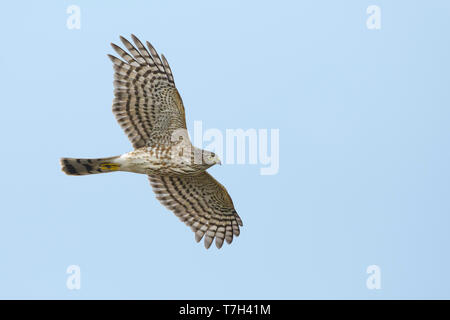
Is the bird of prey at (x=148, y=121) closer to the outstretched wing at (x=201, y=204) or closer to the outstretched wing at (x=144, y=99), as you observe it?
the outstretched wing at (x=144, y=99)

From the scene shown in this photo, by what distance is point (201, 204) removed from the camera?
14.4 m

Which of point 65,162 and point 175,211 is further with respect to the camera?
point 175,211

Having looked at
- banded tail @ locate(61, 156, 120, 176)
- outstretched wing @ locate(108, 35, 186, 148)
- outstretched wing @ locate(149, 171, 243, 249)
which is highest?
outstretched wing @ locate(108, 35, 186, 148)

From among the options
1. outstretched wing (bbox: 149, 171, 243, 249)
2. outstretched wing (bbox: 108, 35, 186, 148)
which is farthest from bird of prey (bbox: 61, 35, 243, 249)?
outstretched wing (bbox: 149, 171, 243, 249)

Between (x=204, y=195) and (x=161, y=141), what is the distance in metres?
1.54

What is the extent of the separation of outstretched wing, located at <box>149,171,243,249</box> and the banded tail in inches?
39.9

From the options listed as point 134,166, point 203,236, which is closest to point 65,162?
point 134,166

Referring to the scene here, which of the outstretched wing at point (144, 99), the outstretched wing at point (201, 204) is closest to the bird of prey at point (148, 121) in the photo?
the outstretched wing at point (144, 99)

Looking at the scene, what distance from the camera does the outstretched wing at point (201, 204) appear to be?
552 inches

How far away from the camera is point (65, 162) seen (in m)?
13.2

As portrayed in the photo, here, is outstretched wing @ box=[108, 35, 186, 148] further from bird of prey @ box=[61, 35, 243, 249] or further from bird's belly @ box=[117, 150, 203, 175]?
bird's belly @ box=[117, 150, 203, 175]

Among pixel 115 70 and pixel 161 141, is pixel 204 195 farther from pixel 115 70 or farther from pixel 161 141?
pixel 115 70

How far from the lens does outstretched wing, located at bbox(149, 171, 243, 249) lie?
46.0 feet

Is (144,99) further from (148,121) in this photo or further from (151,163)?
(151,163)
